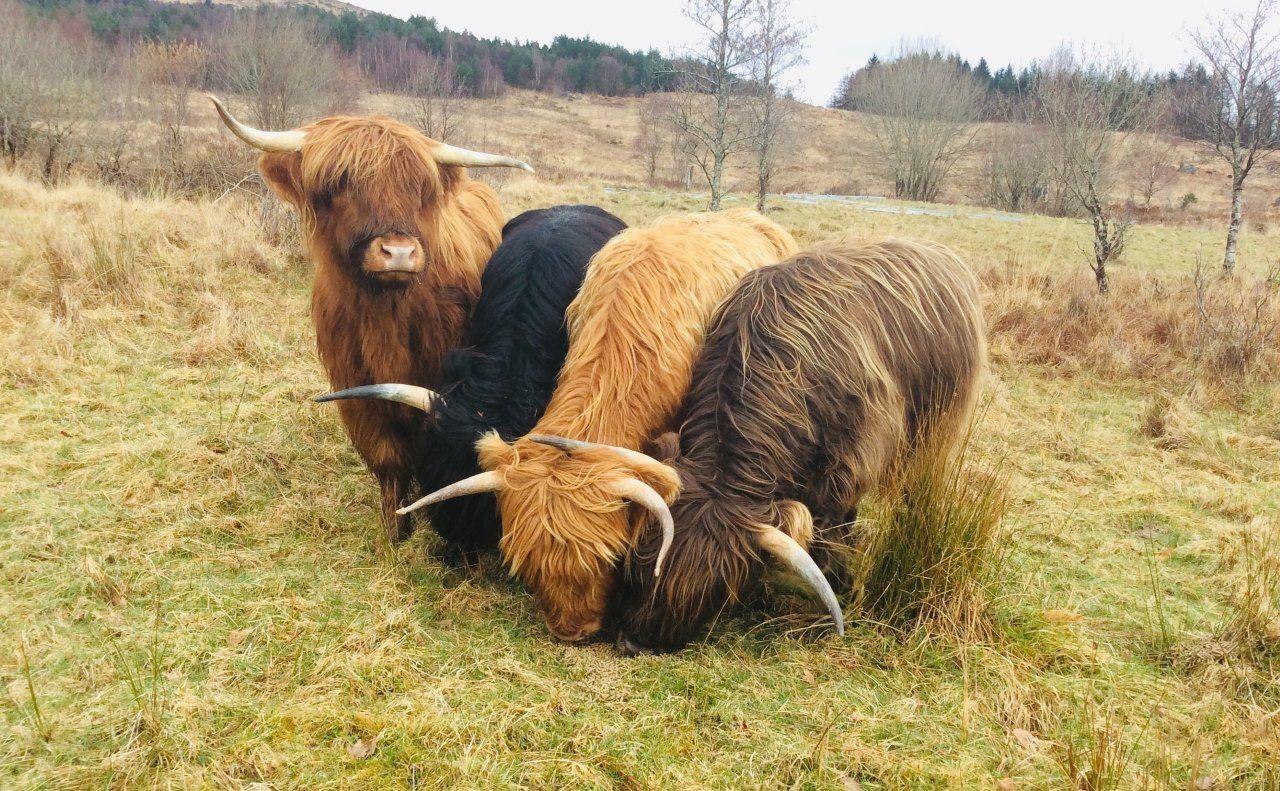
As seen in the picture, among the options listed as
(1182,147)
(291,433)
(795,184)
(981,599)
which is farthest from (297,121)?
(1182,147)

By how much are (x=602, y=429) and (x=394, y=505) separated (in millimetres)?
1582

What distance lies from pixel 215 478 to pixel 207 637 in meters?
1.56

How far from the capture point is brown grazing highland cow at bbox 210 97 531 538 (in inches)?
121

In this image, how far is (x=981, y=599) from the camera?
116 inches

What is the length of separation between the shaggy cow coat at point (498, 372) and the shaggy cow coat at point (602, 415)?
15cm

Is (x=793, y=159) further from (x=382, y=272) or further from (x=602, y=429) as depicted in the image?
(x=602, y=429)

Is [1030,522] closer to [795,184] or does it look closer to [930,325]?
[930,325]

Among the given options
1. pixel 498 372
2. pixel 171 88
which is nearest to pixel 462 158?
pixel 498 372

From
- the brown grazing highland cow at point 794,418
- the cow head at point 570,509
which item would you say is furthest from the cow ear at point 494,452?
the brown grazing highland cow at point 794,418

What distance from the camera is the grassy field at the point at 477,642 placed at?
7.41 feet

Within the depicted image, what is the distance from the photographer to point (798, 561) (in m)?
2.63

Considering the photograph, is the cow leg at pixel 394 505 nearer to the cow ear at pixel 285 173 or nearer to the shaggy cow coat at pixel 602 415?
the shaggy cow coat at pixel 602 415

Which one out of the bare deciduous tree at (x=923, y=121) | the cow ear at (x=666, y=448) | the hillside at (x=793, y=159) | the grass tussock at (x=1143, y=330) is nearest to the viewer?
the cow ear at (x=666, y=448)

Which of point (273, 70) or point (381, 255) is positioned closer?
point (381, 255)
